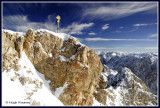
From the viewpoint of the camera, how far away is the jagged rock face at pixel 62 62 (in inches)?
1649

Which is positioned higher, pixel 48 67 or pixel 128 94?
pixel 48 67

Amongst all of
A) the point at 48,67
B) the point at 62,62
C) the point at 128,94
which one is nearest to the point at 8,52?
the point at 48,67

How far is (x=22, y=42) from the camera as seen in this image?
38.9m

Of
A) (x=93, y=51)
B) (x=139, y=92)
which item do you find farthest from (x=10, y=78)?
(x=139, y=92)

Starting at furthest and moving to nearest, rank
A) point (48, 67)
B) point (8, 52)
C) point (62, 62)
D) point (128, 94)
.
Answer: point (128, 94), point (62, 62), point (48, 67), point (8, 52)

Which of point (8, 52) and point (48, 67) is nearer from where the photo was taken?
point (8, 52)

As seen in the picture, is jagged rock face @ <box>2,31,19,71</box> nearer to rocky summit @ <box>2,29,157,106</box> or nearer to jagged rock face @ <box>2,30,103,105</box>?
rocky summit @ <box>2,29,157,106</box>

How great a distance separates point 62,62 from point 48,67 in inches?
226

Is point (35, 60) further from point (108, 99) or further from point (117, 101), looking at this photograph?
point (117, 101)

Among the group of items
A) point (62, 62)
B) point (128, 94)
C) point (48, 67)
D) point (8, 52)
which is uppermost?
point (8, 52)

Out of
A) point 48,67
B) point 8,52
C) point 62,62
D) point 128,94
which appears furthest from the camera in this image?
point 128,94

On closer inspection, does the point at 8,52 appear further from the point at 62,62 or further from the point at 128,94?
the point at 128,94

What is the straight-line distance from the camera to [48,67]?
43.2m

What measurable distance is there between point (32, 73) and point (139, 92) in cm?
7412
